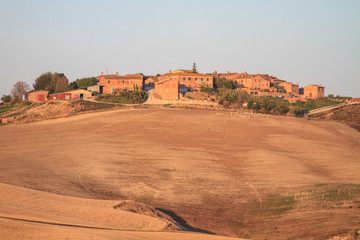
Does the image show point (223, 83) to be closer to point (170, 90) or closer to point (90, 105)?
point (170, 90)

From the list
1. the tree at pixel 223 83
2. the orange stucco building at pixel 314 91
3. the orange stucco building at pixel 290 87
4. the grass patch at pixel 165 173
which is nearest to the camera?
the grass patch at pixel 165 173

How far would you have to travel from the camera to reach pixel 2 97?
97.1 m

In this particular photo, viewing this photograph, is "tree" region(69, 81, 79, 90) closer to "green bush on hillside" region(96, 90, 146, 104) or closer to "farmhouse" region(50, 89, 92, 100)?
"farmhouse" region(50, 89, 92, 100)

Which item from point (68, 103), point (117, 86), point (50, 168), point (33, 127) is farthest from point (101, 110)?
point (50, 168)

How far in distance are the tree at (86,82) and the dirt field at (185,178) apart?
47060 mm

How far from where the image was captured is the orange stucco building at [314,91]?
113188 mm

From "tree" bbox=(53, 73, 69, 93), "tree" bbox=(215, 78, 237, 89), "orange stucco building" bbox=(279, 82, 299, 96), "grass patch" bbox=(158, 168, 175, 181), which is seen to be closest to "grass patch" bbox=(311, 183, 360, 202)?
"grass patch" bbox=(158, 168, 175, 181)

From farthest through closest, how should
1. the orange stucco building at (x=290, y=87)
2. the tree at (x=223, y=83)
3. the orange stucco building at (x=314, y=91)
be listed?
1. the orange stucco building at (x=290, y=87)
2. the orange stucco building at (x=314, y=91)
3. the tree at (x=223, y=83)

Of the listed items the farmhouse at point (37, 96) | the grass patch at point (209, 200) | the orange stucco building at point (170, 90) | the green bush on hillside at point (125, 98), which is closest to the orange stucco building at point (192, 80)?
the orange stucco building at point (170, 90)

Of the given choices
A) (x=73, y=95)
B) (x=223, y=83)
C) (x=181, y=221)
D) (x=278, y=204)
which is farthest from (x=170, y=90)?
(x=181, y=221)

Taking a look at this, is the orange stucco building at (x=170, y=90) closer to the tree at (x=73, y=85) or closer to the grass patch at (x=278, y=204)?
the tree at (x=73, y=85)

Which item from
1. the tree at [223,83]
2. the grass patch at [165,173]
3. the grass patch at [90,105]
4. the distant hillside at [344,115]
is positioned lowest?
the grass patch at [165,173]

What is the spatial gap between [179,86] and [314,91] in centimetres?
4138

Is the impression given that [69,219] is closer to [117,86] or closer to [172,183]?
[172,183]
